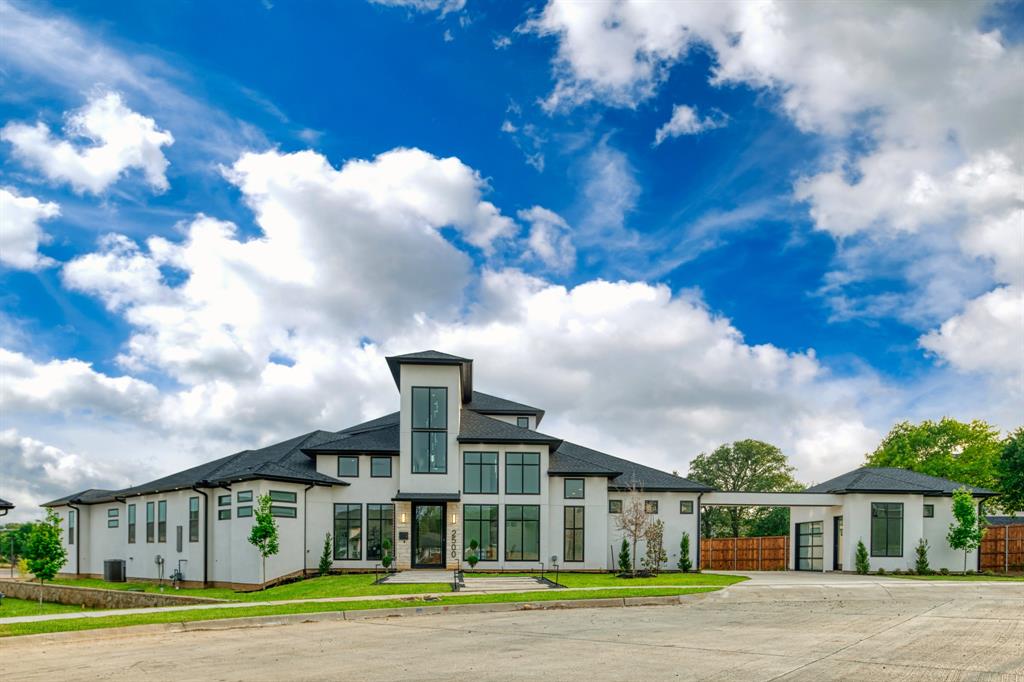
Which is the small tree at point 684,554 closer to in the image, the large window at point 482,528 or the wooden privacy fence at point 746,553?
the large window at point 482,528

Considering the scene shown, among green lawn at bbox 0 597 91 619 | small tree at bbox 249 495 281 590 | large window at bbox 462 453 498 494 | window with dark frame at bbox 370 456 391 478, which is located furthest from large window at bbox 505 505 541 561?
green lawn at bbox 0 597 91 619

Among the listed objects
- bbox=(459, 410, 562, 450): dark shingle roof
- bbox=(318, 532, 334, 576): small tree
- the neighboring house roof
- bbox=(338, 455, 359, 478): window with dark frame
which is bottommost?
bbox=(318, 532, 334, 576): small tree

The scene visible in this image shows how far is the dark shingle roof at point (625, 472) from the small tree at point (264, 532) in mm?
12355

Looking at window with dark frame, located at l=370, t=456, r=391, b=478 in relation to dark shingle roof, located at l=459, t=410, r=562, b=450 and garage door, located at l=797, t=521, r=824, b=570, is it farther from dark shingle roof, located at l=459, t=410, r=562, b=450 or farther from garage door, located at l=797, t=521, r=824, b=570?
garage door, located at l=797, t=521, r=824, b=570

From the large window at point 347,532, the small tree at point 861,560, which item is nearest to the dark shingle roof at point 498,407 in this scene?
the large window at point 347,532

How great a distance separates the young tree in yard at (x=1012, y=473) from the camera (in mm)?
48688

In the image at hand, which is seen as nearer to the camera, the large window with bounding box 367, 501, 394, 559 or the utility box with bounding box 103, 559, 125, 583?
the large window with bounding box 367, 501, 394, 559

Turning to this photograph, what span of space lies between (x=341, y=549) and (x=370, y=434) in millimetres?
5204

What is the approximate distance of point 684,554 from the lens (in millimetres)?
38594

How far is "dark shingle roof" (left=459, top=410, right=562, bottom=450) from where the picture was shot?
36.8 meters

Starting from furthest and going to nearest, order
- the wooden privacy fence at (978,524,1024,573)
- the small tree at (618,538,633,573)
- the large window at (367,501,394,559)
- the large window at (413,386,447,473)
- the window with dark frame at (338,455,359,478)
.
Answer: the wooden privacy fence at (978,524,1024,573) < the large window at (413,386,447,473) < the window with dark frame at (338,455,359,478) < the small tree at (618,538,633,573) < the large window at (367,501,394,559)

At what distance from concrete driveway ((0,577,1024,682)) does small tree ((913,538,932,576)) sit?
17.7 metres

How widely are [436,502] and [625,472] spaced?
31.0 feet

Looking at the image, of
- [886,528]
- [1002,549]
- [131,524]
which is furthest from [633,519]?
[131,524]
